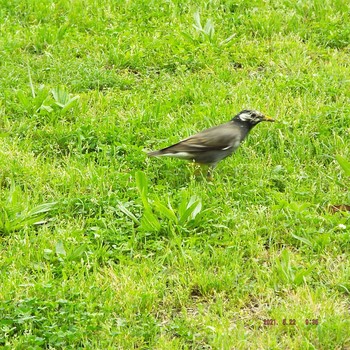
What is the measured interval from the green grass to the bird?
0.20 m

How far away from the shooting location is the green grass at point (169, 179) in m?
5.86

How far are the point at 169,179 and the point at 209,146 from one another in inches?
20.5

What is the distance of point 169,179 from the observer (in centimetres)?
786

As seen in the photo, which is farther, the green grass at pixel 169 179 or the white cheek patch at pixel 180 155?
the white cheek patch at pixel 180 155

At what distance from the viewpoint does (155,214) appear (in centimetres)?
709

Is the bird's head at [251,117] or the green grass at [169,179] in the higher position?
the bird's head at [251,117]

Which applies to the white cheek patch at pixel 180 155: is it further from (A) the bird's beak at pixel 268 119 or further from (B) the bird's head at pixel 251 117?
(A) the bird's beak at pixel 268 119

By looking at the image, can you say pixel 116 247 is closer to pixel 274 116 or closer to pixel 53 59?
pixel 274 116

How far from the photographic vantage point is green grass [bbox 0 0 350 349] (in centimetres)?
586

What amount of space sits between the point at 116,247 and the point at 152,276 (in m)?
0.53

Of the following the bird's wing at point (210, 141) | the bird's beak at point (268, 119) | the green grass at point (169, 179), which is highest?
the bird's wing at point (210, 141)

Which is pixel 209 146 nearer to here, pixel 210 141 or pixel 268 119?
pixel 210 141
